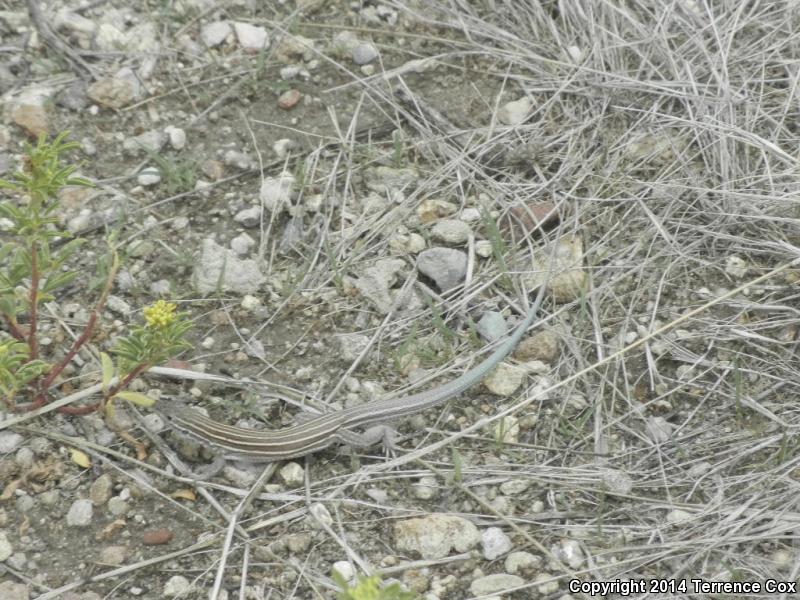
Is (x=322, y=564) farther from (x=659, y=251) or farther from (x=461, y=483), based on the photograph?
(x=659, y=251)

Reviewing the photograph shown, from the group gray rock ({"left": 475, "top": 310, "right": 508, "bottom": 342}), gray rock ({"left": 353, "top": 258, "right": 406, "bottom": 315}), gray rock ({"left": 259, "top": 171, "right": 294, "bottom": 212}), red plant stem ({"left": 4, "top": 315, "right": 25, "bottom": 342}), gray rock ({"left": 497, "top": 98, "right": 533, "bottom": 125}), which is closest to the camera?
red plant stem ({"left": 4, "top": 315, "right": 25, "bottom": 342})

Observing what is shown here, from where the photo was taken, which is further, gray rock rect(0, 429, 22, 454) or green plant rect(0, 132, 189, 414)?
gray rock rect(0, 429, 22, 454)

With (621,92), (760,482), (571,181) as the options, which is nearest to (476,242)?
(571,181)

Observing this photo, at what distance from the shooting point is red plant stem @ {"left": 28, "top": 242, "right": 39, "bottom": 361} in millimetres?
2819

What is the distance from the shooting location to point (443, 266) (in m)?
3.58

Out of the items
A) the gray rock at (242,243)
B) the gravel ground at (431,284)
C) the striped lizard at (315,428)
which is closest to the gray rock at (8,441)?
the gravel ground at (431,284)

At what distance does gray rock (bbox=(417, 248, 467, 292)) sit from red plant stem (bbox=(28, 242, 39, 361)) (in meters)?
1.40

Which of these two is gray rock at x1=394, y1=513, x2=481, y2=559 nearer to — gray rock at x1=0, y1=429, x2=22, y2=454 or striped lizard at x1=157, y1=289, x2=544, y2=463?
striped lizard at x1=157, y1=289, x2=544, y2=463

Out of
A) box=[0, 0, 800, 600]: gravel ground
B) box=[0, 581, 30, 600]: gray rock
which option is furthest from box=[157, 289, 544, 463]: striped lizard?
box=[0, 581, 30, 600]: gray rock

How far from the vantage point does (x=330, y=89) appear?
416 cm

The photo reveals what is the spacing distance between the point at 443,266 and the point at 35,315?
4.82ft

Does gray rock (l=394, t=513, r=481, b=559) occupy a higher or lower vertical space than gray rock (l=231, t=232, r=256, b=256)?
lower

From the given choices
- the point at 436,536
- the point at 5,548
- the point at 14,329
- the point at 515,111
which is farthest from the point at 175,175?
the point at 436,536

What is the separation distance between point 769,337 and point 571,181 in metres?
1.00
